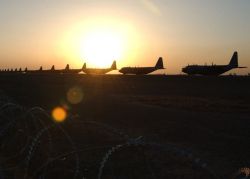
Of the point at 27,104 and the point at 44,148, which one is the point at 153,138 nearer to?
the point at 44,148

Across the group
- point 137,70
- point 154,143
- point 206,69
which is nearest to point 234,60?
point 206,69

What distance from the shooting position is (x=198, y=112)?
2984cm

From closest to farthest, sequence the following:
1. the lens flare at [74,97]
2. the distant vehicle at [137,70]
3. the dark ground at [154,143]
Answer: the dark ground at [154,143], the lens flare at [74,97], the distant vehicle at [137,70]

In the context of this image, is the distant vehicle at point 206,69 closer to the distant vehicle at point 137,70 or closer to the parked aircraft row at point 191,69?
the parked aircraft row at point 191,69

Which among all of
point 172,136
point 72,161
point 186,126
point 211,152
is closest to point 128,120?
point 186,126

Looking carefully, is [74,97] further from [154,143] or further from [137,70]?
[137,70]

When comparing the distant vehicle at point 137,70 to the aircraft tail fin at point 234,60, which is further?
the distant vehicle at point 137,70

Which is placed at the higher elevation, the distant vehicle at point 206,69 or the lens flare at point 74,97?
the lens flare at point 74,97

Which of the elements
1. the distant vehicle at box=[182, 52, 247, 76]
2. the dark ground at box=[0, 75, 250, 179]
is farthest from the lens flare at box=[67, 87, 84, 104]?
the distant vehicle at box=[182, 52, 247, 76]

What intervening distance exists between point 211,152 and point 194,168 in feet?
8.71

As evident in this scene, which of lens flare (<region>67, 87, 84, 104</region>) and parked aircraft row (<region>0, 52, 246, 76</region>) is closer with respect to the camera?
lens flare (<region>67, 87, 84, 104</region>)

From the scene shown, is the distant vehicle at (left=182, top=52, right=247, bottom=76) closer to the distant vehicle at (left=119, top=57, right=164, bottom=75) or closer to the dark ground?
the distant vehicle at (left=119, top=57, right=164, bottom=75)

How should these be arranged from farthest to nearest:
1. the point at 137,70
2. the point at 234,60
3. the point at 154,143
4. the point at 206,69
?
the point at 137,70, the point at 234,60, the point at 206,69, the point at 154,143

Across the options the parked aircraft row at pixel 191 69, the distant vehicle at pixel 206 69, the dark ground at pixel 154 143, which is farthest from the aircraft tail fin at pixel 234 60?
the dark ground at pixel 154 143
